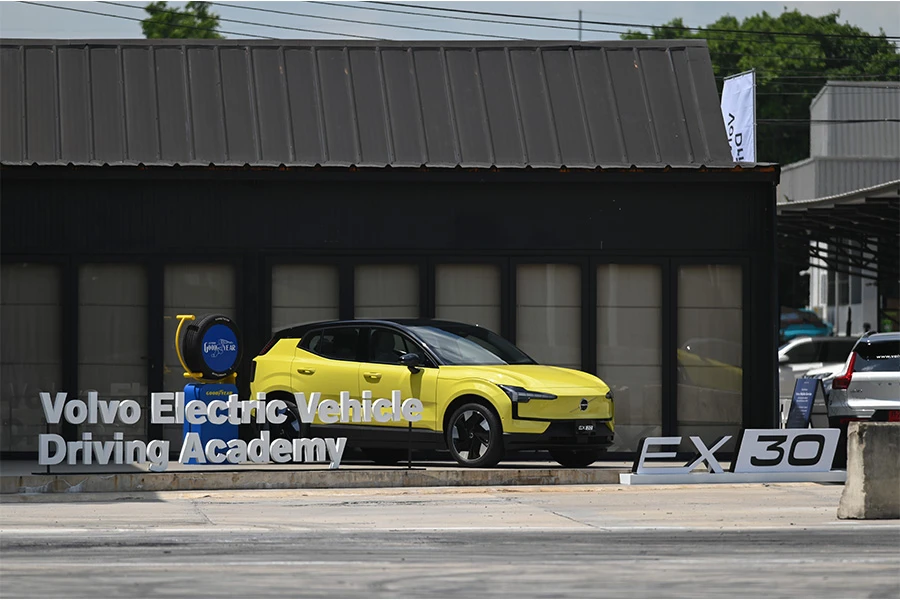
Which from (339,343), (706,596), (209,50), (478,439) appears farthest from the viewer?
(209,50)

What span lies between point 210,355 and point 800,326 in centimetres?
4135

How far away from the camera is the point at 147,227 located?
2012 cm

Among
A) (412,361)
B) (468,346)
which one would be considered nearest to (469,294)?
(468,346)

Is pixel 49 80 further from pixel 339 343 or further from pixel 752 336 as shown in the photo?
pixel 752 336

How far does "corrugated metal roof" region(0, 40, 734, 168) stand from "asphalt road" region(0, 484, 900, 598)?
629 cm

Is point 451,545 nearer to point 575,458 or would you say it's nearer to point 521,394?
point 521,394

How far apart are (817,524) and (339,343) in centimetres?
731

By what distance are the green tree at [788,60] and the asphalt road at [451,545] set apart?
217 feet

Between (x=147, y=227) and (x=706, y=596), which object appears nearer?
(x=706, y=596)

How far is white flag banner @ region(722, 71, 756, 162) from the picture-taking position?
25625 millimetres

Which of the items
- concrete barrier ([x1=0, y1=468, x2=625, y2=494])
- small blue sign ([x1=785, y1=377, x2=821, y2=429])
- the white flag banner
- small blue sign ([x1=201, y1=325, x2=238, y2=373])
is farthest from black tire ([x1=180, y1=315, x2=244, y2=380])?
the white flag banner

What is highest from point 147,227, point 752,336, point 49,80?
point 49,80

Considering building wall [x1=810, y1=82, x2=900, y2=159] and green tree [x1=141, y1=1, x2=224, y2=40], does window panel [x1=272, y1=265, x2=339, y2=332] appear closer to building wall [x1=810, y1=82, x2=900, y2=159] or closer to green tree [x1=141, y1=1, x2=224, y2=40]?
building wall [x1=810, y1=82, x2=900, y2=159]

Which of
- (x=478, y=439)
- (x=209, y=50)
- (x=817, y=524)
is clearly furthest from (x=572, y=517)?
(x=209, y=50)
